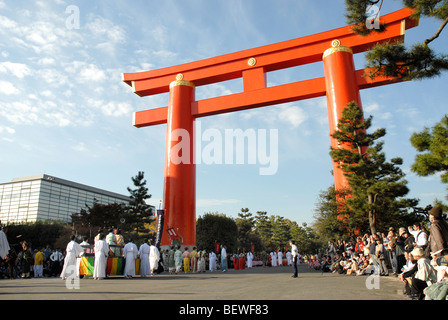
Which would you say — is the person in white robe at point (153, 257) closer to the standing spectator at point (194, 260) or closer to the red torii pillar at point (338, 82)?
the standing spectator at point (194, 260)

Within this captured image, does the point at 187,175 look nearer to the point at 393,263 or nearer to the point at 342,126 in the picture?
the point at 342,126

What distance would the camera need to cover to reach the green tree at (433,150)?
7266 millimetres

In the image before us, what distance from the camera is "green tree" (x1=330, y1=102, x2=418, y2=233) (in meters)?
11.6

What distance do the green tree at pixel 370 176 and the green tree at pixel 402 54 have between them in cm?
518

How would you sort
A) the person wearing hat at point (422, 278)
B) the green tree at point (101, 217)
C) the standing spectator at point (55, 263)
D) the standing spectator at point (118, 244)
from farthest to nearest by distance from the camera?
the green tree at point (101, 217) < the standing spectator at point (55, 263) < the standing spectator at point (118, 244) < the person wearing hat at point (422, 278)

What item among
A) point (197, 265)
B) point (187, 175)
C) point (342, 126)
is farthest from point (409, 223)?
point (187, 175)

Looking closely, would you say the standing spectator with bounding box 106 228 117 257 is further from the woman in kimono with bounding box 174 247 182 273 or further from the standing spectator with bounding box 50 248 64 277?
the standing spectator with bounding box 50 248 64 277

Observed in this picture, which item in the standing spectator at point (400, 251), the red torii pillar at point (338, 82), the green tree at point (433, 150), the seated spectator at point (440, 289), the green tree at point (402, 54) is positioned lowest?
the seated spectator at point (440, 289)

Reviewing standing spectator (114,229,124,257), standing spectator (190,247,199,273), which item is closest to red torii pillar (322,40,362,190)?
standing spectator (190,247,199,273)

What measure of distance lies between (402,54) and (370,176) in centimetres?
601

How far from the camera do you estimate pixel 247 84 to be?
1830 cm

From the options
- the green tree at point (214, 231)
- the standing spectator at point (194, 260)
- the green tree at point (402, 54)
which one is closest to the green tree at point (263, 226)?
the green tree at point (214, 231)
